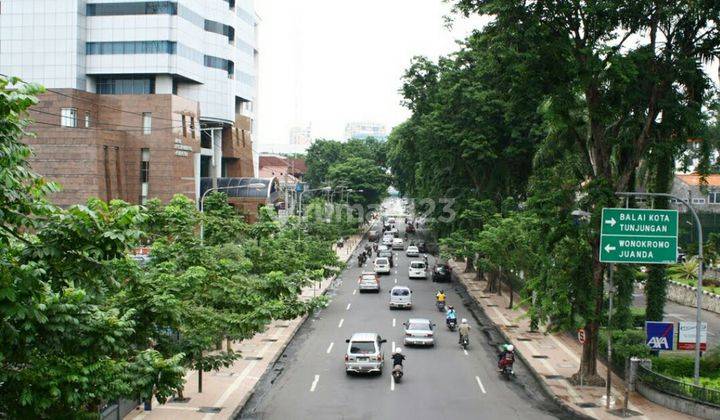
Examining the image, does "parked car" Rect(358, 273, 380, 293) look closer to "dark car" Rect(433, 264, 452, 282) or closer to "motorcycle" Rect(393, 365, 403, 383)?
"dark car" Rect(433, 264, 452, 282)

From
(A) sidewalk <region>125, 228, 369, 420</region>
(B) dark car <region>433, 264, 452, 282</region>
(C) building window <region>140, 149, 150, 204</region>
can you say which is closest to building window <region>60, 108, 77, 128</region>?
(C) building window <region>140, 149, 150, 204</region>

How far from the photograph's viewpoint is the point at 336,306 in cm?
4516

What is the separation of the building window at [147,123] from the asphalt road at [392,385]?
104 feet

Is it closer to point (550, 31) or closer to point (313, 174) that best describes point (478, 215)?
point (550, 31)

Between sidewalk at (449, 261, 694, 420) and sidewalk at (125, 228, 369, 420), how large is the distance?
10.2 metres

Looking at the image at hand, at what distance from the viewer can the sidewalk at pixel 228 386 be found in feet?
69.6

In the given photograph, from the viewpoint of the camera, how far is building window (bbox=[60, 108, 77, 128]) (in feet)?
200

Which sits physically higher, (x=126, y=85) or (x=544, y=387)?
(x=126, y=85)

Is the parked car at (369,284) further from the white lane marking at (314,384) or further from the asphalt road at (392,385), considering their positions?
the white lane marking at (314,384)

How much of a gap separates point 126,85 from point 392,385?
160ft

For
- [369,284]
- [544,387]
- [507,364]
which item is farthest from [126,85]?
[544,387]

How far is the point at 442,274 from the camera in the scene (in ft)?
191

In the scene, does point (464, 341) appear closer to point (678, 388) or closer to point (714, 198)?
point (678, 388)

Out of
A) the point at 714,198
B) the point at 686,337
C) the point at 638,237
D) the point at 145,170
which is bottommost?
the point at 686,337
